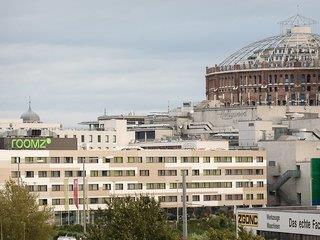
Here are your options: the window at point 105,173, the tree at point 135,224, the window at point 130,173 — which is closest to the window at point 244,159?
the window at point 130,173

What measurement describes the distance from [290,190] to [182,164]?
1615cm

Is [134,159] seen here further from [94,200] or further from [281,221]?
[281,221]

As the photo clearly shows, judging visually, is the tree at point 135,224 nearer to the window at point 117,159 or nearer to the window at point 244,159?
the window at point 117,159

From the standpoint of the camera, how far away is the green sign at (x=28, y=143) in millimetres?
153875

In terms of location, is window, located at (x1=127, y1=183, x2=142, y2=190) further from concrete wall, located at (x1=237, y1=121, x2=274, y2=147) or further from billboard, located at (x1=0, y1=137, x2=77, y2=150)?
concrete wall, located at (x1=237, y1=121, x2=274, y2=147)

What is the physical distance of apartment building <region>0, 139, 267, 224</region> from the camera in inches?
6083

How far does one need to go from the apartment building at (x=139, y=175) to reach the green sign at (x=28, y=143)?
60cm

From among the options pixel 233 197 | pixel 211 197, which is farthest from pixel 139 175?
pixel 233 197

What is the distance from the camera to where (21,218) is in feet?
329

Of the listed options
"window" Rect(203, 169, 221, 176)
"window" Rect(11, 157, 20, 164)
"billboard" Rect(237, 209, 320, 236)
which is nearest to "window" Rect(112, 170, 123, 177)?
"window" Rect(203, 169, 221, 176)

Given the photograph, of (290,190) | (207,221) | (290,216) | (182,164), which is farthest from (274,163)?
(290,216)

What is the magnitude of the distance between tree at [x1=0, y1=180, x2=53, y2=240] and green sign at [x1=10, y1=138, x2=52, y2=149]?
5124 centimetres

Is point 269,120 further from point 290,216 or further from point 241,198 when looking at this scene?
point 290,216

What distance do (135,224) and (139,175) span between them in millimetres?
73068
